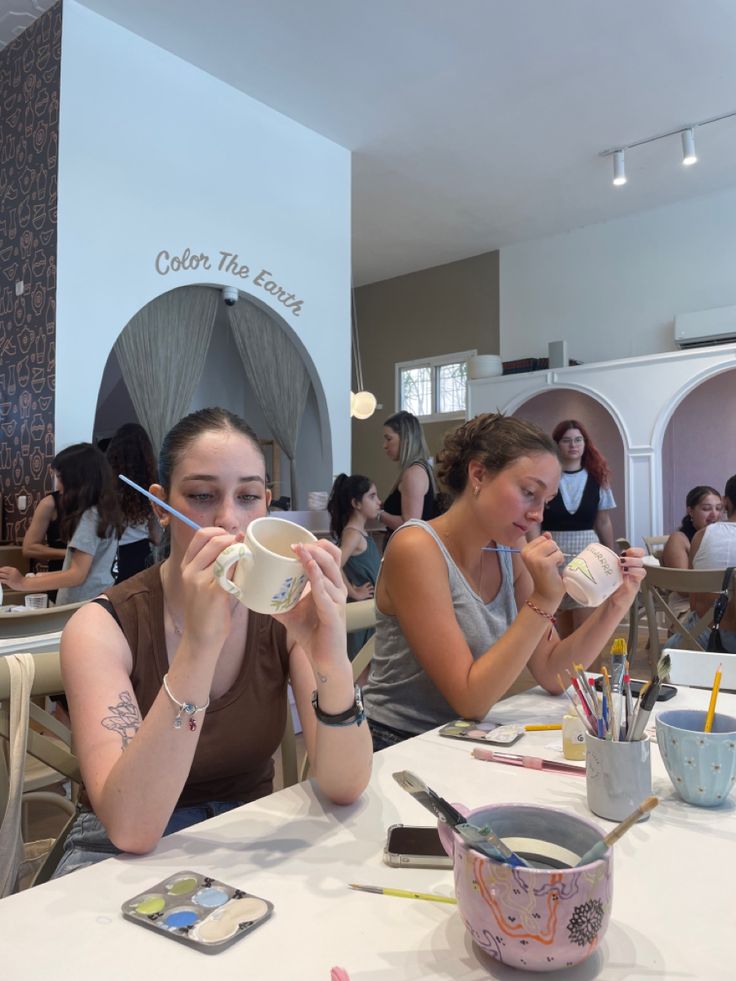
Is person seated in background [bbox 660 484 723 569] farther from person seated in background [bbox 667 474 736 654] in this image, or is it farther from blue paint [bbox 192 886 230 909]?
blue paint [bbox 192 886 230 909]

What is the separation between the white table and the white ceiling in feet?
14.6

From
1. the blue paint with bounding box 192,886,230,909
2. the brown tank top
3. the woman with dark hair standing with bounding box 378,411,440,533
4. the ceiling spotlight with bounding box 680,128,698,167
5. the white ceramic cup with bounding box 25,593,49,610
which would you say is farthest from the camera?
the ceiling spotlight with bounding box 680,128,698,167

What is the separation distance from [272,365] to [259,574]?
4.88 meters

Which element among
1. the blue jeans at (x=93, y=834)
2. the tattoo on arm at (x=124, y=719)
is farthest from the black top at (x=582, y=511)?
the tattoo on arm at (x=124, y=719)

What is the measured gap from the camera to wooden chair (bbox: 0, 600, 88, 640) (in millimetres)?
2064

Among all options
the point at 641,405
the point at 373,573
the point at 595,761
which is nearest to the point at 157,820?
the point at 595,761

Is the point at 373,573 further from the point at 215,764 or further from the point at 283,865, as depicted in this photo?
the point at 283,865

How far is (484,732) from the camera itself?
1236mm

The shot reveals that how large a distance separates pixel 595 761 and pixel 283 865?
16.1 inches

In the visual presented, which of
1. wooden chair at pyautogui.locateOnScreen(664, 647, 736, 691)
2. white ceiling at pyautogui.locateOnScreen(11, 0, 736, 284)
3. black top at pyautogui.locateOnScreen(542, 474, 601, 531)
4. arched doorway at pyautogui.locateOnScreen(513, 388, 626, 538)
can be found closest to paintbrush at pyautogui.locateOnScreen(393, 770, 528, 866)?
wooden chair at pyautogui.locateOnScreen(664, 647, 736, 691)

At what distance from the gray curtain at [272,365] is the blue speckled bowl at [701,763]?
4677 mm

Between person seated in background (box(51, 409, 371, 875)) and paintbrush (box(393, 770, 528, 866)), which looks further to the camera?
person seated in background (box(51, 409, 371, 875))

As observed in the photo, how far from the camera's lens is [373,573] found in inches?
161

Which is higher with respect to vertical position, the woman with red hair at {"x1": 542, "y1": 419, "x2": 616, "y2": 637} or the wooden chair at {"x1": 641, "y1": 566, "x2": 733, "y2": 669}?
the woman with red hair at {"x1": 542, "y1": 419, "x2": 616, "y2": 637}
